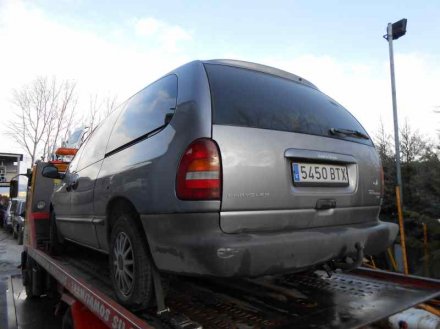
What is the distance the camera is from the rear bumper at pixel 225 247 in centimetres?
196

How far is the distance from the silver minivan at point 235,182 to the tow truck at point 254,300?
0.22m

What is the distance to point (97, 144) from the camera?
3.66 metres

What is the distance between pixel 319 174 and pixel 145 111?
1286mm

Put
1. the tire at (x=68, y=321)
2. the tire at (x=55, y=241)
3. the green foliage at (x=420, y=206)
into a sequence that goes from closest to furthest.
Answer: the tire at (x=68, y=321) < the tire at (x=55, y=241) < the green foliage at (x=420, y=206)

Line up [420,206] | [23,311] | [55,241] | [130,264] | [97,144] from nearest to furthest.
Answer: [130,264] → [97,144] → [55,241] → [23,311] → [420,206]

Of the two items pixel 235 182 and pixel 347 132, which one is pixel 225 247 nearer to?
pixel 235 182

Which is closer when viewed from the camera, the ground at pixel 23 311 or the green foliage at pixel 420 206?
the ground at pixel 23 311

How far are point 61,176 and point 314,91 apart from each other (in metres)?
3.15

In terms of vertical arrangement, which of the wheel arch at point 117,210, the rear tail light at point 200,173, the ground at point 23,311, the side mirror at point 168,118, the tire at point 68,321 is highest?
the side mirror at point 168,118

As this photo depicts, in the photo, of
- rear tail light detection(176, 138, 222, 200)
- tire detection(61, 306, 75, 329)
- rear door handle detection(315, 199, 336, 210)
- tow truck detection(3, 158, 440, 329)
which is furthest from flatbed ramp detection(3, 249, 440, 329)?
rear tail light detection(176, 138, 222, 200)

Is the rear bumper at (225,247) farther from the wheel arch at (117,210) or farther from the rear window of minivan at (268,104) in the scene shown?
the rear window of minivan at (268,104)

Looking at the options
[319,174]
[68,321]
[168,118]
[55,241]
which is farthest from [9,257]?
[319,174]

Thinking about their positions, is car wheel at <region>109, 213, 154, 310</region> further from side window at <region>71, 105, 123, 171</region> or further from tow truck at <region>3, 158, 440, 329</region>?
side window at <region>71, 105, 123, 171</region>

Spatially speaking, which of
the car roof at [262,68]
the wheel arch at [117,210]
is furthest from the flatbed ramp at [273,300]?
the car roof at [262,68]
